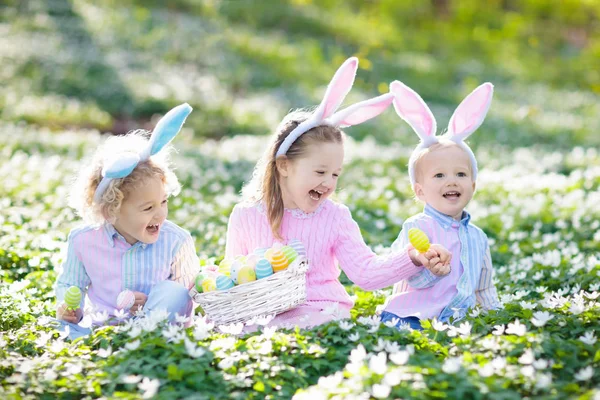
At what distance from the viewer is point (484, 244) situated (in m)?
4.39

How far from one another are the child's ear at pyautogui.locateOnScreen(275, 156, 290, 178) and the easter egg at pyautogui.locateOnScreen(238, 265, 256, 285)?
69 cm

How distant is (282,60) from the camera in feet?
59.4

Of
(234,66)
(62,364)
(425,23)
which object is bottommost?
(62,364)

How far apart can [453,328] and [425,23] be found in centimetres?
2301

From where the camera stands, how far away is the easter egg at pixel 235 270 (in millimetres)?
3837

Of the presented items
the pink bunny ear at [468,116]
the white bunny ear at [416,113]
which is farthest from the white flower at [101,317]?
the pink bunny ear at [468,116]

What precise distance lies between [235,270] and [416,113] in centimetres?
144

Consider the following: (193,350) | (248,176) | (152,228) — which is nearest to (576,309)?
(193,350)

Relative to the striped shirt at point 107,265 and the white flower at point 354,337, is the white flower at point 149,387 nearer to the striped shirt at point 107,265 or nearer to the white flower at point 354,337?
the white flower at point 354,337

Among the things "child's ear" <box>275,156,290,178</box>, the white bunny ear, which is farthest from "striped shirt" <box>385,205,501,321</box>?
"child's ear" <box>275,156,290,178</box>

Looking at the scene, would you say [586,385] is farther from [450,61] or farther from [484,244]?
[450,61]

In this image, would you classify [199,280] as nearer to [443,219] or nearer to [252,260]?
[252,260]

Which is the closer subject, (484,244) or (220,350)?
(220,350)

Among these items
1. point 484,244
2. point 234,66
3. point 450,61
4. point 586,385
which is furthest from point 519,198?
point 450,61
